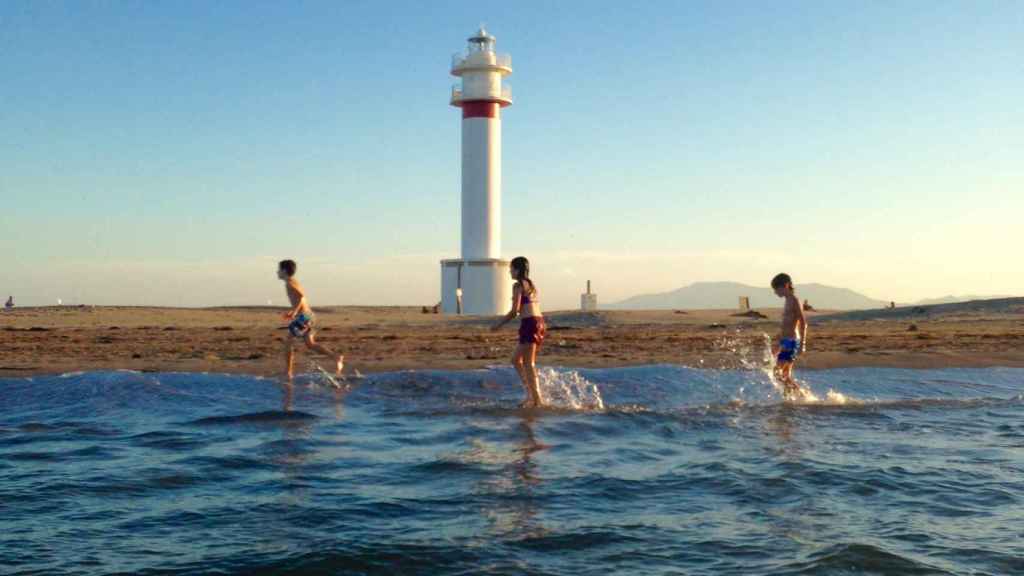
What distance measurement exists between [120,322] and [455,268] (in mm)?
10902

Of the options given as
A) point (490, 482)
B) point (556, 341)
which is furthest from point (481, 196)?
point (490, 482)

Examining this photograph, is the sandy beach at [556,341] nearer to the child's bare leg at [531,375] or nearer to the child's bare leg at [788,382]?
the child's bare leg at [788,382]

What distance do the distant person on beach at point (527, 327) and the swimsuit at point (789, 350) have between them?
3.26m

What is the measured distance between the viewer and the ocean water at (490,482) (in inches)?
193

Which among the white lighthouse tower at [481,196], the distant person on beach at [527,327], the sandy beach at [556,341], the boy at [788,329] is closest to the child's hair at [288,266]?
the sandy beach at [556,341]

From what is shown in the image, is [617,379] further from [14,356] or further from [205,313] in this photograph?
[205,313]

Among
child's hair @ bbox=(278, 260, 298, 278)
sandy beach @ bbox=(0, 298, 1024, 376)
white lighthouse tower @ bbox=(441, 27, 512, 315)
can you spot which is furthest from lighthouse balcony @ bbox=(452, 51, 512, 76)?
child's hair @ bbox=(278, 260, 298, 278)

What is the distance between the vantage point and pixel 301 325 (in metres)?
12.4

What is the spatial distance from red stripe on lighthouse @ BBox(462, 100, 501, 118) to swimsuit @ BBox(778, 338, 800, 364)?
2130cm

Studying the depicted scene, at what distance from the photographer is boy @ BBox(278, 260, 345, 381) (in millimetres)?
12296

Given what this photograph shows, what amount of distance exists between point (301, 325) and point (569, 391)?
370 centimetres

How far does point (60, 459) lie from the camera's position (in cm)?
732

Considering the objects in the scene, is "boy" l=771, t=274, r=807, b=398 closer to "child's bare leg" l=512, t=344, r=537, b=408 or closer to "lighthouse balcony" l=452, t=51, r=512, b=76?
"child's bare leg" l=512, t=344, r=537, b=408

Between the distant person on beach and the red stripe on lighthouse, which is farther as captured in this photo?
the red stripe on lighthouse
